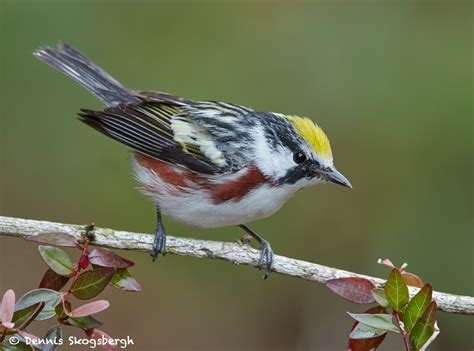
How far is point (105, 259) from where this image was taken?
2.85m

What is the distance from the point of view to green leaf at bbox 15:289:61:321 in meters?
2.64

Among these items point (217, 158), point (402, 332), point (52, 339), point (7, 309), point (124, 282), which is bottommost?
point (52, 339)

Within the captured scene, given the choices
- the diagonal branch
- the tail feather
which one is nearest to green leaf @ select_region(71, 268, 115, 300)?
the diagonal branch

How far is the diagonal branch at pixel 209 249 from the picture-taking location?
3426 millimetres

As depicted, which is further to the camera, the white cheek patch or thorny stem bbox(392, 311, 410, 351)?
the white cheek patch

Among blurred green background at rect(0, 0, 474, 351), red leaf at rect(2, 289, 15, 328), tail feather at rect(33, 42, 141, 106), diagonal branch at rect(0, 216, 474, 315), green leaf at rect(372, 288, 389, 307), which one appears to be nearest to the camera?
red leaf at rect(2, 289, 15, 328)

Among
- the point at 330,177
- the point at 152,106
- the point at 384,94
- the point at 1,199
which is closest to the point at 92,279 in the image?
the point at 330,177

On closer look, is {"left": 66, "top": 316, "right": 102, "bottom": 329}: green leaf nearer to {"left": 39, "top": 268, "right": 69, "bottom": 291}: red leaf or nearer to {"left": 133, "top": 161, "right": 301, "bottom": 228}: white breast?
{"left": 39, "top": 268, "right": 69, "bottom": 291}: red leaf

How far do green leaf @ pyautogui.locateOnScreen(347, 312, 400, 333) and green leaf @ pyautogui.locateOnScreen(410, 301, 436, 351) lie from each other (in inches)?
3.0

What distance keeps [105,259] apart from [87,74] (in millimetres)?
3033

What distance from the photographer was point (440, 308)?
11.2 feet

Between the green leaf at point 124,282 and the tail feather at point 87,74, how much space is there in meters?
2.59

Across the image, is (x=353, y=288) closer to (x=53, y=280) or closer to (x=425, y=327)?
(x=425, y=327)

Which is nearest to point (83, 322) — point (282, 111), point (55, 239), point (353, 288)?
point (55, 239)
